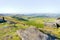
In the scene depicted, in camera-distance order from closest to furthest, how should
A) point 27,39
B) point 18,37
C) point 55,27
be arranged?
point 27,39
point 18,37
point 55,27

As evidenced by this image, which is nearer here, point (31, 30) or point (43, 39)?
point (43, 39)

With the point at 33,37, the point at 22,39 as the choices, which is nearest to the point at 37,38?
the point at 33,37

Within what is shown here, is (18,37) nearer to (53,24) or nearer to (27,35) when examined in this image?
(27,35)

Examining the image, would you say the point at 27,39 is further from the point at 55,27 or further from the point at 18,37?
the point at 55,27

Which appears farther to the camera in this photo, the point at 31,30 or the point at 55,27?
the point at 55,27

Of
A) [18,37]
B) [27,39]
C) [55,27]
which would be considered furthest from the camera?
[55,27]

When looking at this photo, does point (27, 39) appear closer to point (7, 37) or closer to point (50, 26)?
point (7, 37)

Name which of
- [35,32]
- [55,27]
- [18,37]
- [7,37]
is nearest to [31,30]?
[35,32]
